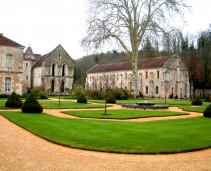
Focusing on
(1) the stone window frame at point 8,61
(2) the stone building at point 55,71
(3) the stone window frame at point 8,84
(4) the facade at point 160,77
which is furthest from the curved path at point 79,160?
(4) the facade at point 160,77

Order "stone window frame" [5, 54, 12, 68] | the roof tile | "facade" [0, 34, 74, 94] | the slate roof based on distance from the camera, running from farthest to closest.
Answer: the slate roof → "stone window frame" [5, 54, 12, 68] → "facade" [0, 34, 74, 94] → the roof tile

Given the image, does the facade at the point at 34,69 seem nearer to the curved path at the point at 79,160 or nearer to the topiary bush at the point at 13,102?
the topiary bush at the point at 13,102

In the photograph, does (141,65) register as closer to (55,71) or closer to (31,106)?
(55,71)

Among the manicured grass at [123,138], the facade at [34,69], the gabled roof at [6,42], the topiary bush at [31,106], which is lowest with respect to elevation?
the manicured grass at [123,138]

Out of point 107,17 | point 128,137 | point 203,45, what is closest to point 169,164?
point 128,137

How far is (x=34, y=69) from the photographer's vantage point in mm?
51594

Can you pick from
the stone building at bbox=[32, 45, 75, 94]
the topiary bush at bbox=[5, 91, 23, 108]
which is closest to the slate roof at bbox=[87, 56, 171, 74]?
the stone building at bbox=[32, 45, 75, 94]

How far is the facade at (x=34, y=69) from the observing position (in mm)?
33406

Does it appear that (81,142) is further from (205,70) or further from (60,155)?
(205,70)

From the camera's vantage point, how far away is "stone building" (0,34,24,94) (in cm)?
3316

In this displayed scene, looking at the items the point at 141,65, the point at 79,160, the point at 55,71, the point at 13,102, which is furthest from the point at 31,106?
the point at 141,65

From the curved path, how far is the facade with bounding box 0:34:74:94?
27.0 m

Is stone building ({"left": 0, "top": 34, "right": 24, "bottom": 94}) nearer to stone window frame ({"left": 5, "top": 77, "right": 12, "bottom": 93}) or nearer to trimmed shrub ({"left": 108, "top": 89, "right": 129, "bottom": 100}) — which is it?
stone window frame ({"left": 5, "top": 77, "right": 12, "bottom": 93})

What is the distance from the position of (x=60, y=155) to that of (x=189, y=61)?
5181 cm
